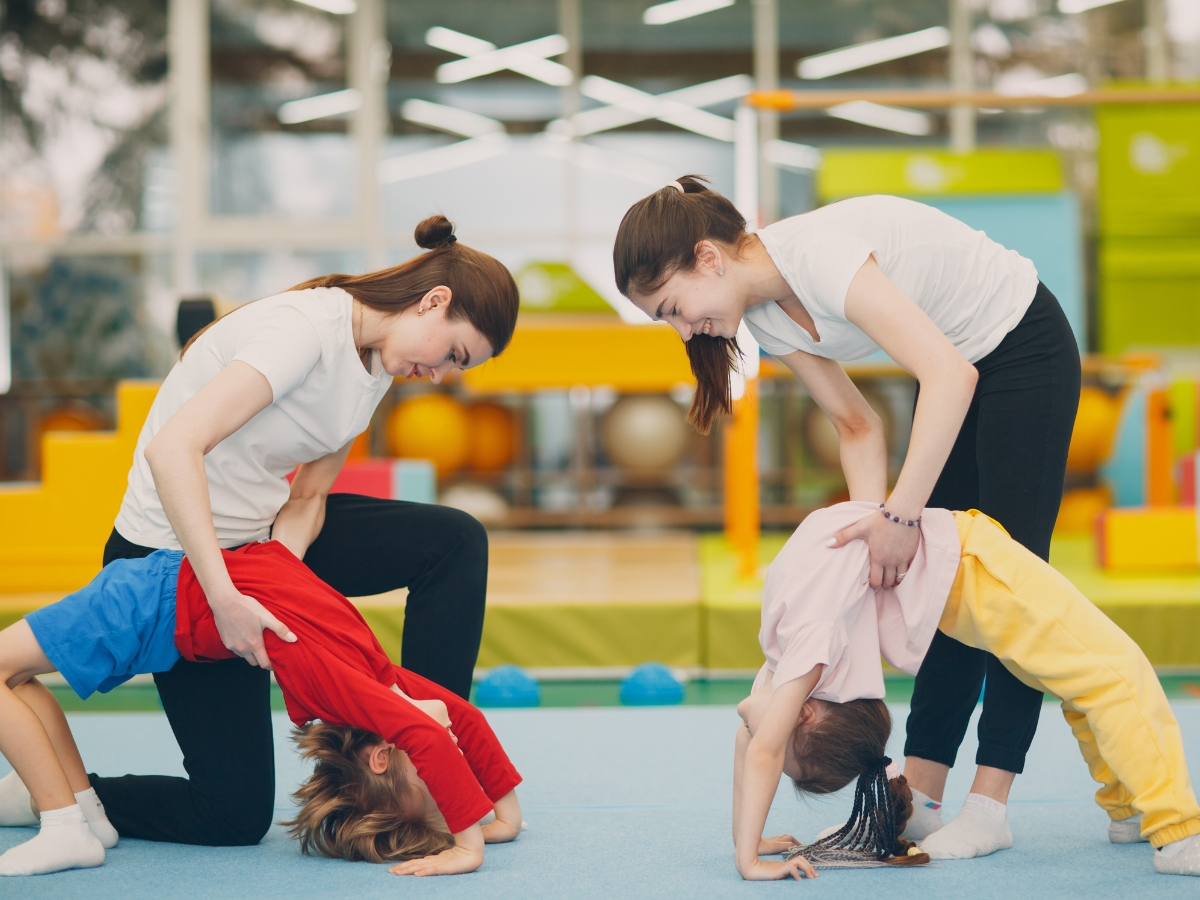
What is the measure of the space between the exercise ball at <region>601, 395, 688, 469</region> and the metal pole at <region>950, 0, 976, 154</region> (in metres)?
2.05

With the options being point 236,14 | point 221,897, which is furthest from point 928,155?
point 221,897

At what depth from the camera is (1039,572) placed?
1.42 m

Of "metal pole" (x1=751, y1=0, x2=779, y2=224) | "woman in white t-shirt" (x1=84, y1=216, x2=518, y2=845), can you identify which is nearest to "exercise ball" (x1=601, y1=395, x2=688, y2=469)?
"metal pole" (x1=751, y1=0, x2=779, y2=224)

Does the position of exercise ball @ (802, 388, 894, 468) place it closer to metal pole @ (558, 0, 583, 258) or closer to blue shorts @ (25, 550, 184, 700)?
metal pole @ (558, 0, 583, 258)

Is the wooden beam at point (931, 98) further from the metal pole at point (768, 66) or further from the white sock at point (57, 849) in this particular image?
the metal pole at point (768, 66)

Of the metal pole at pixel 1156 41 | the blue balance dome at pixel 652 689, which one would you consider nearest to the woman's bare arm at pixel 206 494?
the blue balance dome at pixel 652 689

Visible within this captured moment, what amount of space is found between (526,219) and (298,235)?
113cm

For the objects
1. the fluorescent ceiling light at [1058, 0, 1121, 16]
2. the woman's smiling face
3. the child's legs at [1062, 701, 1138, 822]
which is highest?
the fluorescent ceiling light at [1058, 0, 1121, 16]

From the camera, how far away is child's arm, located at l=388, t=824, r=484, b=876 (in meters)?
1.42

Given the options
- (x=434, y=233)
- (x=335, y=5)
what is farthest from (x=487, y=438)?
(x=434, y=233)

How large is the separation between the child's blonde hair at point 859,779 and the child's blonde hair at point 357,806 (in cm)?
48

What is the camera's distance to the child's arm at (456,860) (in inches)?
55.8

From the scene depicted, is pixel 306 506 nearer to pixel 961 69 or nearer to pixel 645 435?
pixel 645 435

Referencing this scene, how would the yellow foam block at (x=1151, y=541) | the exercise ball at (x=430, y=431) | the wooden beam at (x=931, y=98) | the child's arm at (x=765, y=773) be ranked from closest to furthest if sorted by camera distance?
the child's arm at (x=765, y=773), the wooden beam at (x=931, y=98), the yellow foam block at (x=1151, y=541), the exercise ball at (x=430, y=431)
